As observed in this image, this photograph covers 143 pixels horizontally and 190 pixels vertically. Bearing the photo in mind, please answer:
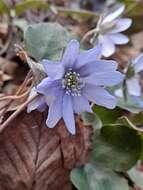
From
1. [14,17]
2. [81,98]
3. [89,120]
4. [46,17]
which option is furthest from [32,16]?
[81,98]

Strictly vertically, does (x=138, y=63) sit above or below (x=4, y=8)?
below

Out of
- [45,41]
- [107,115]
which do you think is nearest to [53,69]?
[45,41]

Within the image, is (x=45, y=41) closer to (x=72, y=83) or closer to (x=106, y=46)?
(x=72, y=83)

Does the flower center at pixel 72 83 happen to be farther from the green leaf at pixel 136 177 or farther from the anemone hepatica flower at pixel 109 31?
the anemone hepatica flower at pixel 109 31

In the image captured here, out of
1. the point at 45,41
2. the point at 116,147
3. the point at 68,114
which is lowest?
the point at 116,147

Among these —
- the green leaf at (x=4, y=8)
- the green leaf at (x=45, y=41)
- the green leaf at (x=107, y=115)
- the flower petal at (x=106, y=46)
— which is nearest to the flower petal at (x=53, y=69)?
the green leaf at (x=45, y=41)
